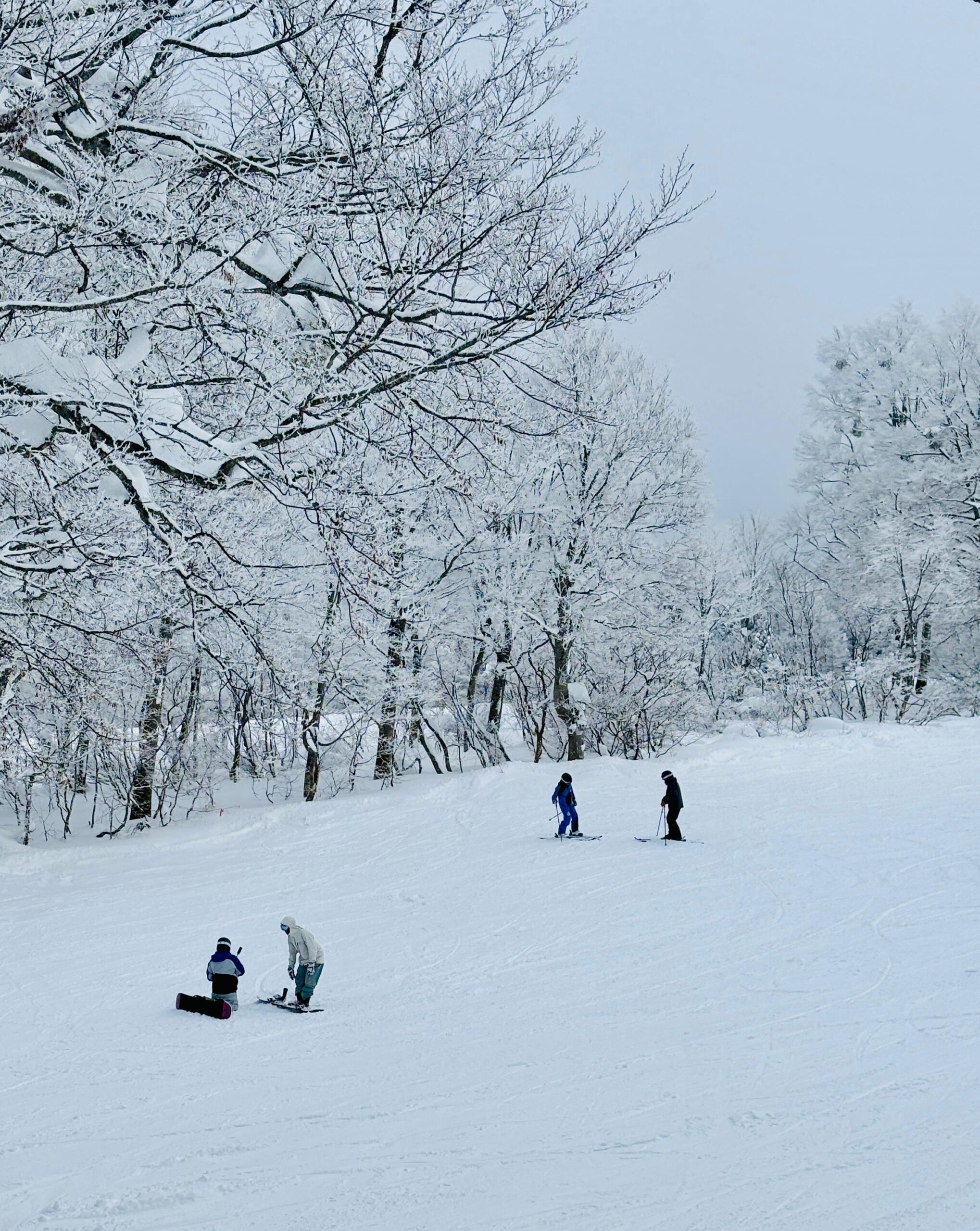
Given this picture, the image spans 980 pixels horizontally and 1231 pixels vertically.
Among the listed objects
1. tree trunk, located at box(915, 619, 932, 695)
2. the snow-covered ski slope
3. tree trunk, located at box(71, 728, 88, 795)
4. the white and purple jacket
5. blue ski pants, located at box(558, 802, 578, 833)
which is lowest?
the snow-covered ski slope

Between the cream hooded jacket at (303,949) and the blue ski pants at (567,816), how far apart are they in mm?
6698

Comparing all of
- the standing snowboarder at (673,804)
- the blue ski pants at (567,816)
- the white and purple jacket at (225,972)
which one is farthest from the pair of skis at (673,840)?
the white and purple jacket at (225,972)

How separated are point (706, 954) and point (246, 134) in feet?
23.8

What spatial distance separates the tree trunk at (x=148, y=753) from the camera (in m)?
15.8

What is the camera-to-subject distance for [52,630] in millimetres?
10523

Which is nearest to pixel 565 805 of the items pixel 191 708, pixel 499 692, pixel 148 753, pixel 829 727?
pixel 148 753

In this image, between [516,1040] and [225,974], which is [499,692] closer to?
[225,974]

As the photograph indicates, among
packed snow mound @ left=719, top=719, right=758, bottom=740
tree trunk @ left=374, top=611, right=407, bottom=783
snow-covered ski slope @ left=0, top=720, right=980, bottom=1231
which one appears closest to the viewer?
snow-covered ski slope @ left=0, top=720, right=980, bottom=1231

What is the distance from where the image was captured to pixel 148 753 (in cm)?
1636

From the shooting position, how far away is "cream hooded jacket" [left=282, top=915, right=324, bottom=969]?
7281 millimetres

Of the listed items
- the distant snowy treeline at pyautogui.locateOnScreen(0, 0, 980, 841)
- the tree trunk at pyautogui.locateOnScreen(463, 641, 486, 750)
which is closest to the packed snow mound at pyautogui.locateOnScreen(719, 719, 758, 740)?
the tree trunk at pyautogui.locateOnScreen(463, 641, 486, 750)

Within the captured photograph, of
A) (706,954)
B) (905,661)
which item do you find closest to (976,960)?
(706,954)

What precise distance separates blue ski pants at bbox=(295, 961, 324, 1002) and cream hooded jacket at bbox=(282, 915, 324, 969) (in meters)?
0.03

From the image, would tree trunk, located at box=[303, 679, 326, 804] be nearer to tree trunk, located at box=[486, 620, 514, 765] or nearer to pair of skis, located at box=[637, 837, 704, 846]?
tree trunk, located at box=[486, 620, 514, 765]
